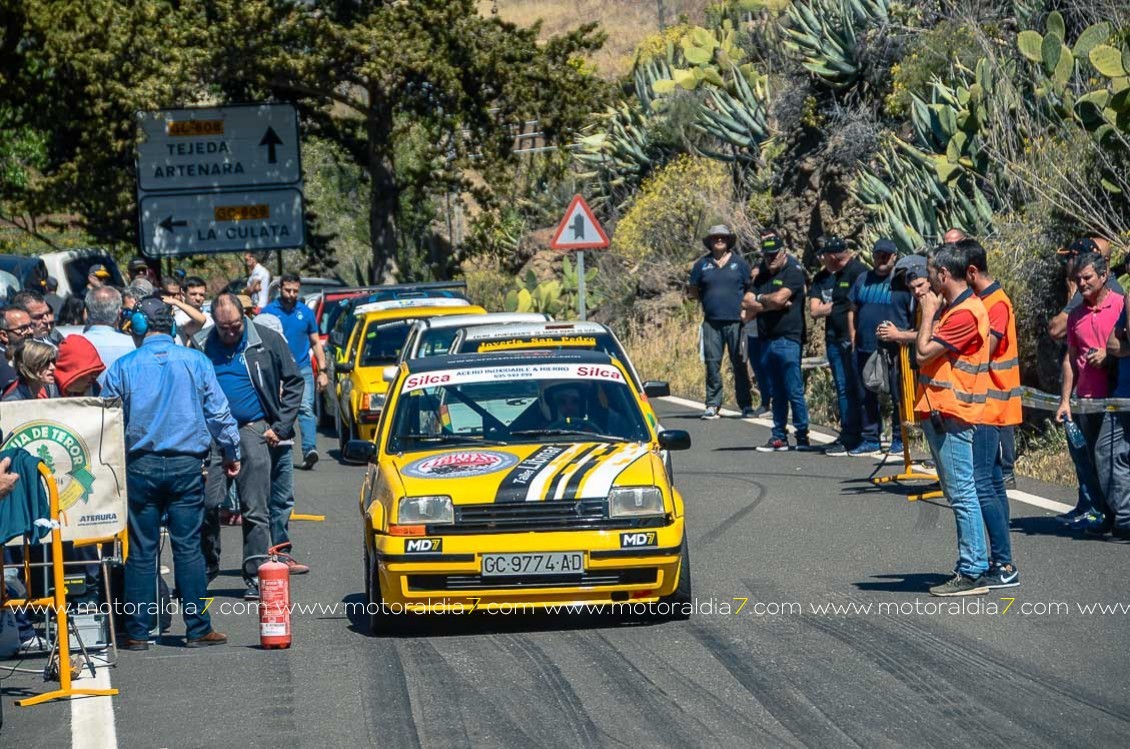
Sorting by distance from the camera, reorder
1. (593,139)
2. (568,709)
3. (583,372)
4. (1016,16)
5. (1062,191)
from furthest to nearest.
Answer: (593,139) → (1016,16) → (1062,191) → (583,372) → (568,709)

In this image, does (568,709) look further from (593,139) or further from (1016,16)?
(593,139)

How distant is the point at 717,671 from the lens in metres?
8.01

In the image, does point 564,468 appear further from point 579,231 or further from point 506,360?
point 579,231

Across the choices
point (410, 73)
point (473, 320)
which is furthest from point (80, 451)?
point (410, 73)

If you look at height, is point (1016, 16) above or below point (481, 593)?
above

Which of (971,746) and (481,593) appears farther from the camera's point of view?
(481,593)

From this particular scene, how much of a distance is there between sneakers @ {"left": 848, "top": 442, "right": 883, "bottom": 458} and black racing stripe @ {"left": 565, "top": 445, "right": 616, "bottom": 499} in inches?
276

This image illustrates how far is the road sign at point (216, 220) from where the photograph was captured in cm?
2745

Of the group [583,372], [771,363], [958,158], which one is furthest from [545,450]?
[958,158]

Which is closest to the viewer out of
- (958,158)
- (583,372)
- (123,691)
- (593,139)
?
(123,691)

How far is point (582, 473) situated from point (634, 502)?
0.32m

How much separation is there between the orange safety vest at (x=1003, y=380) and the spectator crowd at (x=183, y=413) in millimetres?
4280

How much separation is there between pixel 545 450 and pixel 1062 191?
876 cm

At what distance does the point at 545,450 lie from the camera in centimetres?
937
